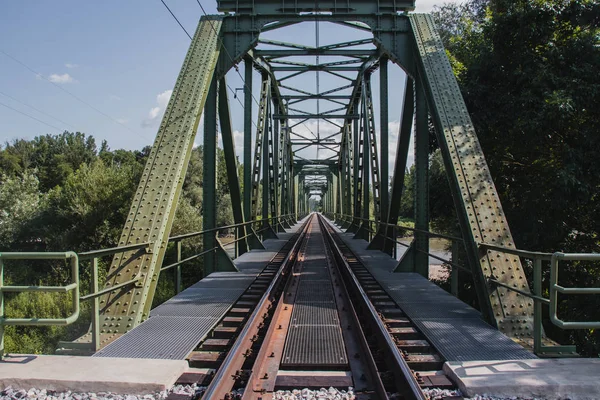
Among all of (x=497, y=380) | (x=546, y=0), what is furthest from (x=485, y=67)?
(x=497, y=380)

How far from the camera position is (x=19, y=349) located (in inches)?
492

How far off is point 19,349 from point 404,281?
11070 mm

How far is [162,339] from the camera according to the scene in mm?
4484

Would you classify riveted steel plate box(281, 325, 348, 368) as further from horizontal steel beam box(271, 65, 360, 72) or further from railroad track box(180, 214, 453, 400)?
horizontal steel beam box(271, 65, 360, 72)

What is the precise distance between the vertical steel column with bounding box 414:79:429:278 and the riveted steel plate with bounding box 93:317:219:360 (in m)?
4.66

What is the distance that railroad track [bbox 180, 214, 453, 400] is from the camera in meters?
3.43

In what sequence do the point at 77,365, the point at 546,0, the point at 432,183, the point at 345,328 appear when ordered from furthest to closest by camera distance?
the point at 432,183
the point at 546,0
the point at 345,328
the point at 77,365

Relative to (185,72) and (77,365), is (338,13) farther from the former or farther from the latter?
(77,365)

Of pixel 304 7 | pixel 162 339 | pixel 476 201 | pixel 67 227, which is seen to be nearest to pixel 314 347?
pixel 162 339

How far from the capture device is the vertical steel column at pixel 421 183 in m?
8.42

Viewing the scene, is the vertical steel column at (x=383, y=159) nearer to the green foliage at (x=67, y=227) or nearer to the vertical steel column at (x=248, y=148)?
the vertical steel column at (x=248, y=148)

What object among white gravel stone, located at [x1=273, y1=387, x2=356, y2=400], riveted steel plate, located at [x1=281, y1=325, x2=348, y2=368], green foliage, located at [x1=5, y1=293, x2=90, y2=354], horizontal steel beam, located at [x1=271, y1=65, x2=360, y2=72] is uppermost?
horizontal steel beam, located at [x1=271, y1=65, x2=360, y2=72]

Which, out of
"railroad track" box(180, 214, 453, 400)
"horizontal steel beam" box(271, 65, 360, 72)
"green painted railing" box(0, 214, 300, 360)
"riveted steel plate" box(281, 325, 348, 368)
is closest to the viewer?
"railroad track" box(180, 214, 453, 400)

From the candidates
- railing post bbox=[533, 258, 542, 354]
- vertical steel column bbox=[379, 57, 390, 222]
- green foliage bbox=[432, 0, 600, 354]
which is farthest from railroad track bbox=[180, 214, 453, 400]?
vertical steel column bbox=[379, 57, 390, 222]
